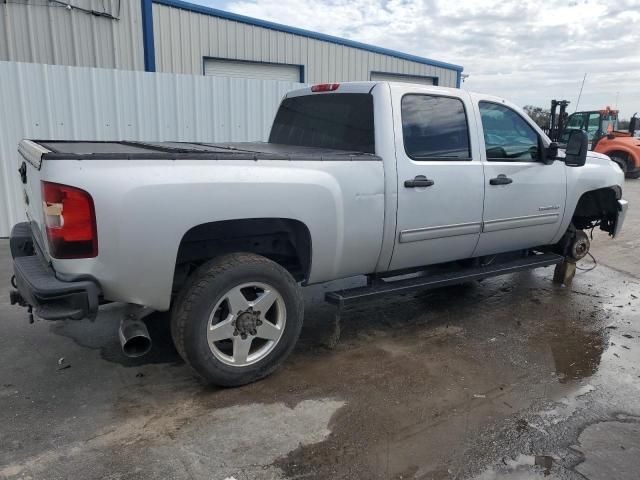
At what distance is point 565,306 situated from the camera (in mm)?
5285

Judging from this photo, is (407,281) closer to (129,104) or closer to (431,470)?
(431,470)

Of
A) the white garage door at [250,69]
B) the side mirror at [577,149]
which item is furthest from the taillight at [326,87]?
the white garage door at [250,69]

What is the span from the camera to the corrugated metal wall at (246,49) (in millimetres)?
10484

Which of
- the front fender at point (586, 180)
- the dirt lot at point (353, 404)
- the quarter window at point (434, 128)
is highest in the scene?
the quarter window at point (434, 128)

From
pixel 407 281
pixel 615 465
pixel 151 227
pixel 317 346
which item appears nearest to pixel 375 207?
pixel 407 281

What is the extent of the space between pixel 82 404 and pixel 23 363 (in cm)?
84

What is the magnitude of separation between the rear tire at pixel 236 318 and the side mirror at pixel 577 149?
2959 millimetres

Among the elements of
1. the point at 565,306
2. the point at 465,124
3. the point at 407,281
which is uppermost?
the point at 465,124

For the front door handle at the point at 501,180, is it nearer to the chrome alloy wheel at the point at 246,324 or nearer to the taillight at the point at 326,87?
the taillight at the point at 326,87

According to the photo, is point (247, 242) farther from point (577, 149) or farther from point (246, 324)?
point (577, 149)

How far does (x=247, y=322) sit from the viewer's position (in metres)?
3.39

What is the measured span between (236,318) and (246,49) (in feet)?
31.2

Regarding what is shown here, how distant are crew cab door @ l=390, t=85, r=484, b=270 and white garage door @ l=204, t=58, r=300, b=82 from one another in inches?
321

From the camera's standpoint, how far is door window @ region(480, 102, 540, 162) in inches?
180
